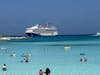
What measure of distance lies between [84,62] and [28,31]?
125 metres

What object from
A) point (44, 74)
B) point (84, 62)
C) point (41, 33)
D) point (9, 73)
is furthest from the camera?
point (41, 33)

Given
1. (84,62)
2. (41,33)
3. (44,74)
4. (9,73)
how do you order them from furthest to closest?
(41,33), (84,62), (9,73), (44,74)

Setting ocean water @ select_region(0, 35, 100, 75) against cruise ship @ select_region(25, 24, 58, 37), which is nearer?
Result: ocean water @ select_region(0, 35, 100, 75)

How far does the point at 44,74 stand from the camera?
27.2 meters

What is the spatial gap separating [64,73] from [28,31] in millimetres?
134163

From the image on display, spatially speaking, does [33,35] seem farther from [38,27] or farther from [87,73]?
[87,73]

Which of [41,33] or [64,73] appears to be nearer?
[64,73]

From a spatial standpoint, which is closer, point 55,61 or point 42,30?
point 55,61

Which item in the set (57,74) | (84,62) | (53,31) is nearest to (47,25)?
(53,31)

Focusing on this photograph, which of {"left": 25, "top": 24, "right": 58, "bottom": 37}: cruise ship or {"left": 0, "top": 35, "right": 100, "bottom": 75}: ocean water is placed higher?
{"left": 25, "top": 24, "right": 58, "bottom": 37}: cruise ship

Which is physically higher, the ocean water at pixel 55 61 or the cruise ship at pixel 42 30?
the cruise ship at pixel 42 30

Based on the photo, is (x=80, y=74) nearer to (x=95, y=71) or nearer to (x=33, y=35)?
(x=95, y=71)

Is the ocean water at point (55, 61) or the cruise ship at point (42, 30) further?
the cruise ship at point (42, 30)

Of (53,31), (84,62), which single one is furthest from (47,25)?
(84,62)
